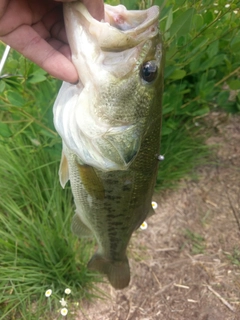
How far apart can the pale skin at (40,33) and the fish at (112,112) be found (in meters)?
0.04

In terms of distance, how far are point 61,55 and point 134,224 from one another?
759mm

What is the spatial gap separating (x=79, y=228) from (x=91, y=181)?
0.44 meters

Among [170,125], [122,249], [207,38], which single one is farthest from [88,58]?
[170,125]

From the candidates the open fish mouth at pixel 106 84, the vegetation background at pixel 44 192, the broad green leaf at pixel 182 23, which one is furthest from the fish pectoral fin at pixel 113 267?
the broad green leaf at pixel 182 23

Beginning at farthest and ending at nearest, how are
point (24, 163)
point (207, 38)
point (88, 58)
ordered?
point (24, 163) → point (207, 38) → point (88, 58)

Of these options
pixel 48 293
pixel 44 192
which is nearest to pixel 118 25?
pixel 44 192

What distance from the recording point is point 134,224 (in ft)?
4.93

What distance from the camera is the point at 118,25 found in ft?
3.34

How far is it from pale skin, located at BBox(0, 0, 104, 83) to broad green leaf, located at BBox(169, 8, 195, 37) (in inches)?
13.0

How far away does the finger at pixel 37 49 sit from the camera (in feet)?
3.52

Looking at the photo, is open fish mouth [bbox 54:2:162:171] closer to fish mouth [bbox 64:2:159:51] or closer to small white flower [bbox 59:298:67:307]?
fish mouth [bbox 64:2:159:51]

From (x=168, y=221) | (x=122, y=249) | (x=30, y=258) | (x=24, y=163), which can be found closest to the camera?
(x=122, y=249)

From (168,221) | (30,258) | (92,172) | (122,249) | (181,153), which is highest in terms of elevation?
(92,172)

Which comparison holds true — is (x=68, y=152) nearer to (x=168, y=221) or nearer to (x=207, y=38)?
(x=207, y=38)
